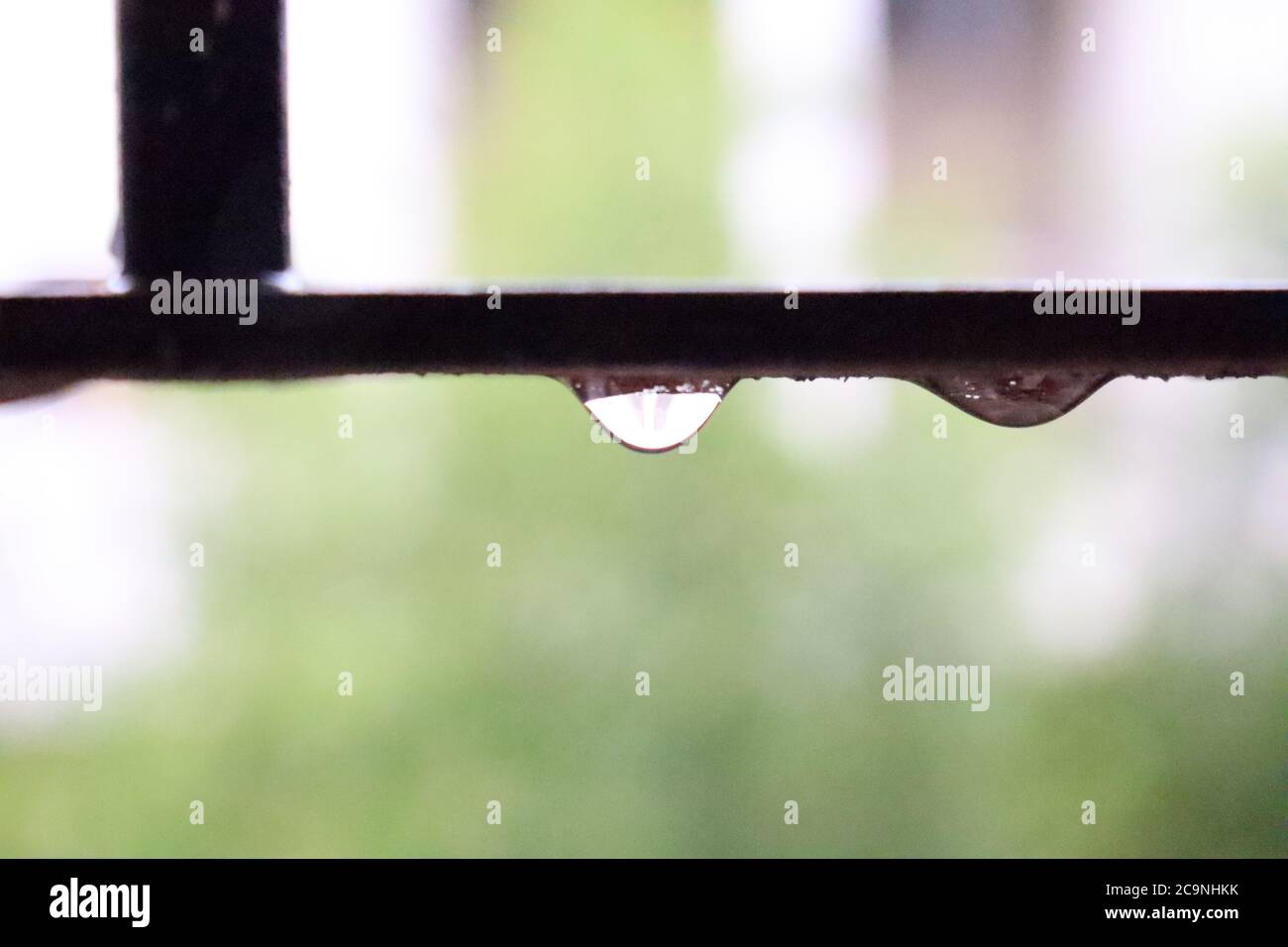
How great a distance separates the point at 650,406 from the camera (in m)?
0.38

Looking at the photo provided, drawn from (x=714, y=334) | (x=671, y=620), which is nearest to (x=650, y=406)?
(x=714, y=334)

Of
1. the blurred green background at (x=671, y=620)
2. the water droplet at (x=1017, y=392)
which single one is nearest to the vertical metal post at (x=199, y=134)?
the water droplet at (x=1017, y=392)

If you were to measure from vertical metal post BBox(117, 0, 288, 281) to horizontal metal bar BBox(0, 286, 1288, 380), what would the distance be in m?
0.03

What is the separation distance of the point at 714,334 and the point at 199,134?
163 millimetres

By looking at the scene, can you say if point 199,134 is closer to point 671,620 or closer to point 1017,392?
point 1017,392

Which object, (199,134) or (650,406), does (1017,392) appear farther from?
(199,134)

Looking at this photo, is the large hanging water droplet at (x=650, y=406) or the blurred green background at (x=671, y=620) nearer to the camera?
the large hanging water droplet at (x=650, y=406)

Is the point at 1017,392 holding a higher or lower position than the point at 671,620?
higher

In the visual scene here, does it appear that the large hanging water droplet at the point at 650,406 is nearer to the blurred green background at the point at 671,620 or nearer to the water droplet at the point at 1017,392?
the water droplet at the point at 1017,392

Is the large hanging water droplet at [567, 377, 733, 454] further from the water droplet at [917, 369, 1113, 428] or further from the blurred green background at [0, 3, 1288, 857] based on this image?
the blurred green background at [0, 3, 1288, 857]

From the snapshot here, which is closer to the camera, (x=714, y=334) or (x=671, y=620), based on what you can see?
(x=714, y=334)

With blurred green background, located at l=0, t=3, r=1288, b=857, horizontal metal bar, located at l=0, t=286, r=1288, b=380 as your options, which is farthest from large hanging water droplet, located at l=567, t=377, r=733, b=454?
blurred green background, located at l=0, t=3, r=1288, b=857

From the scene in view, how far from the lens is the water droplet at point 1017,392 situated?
0.97ft

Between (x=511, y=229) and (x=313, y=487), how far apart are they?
806 millimetres
